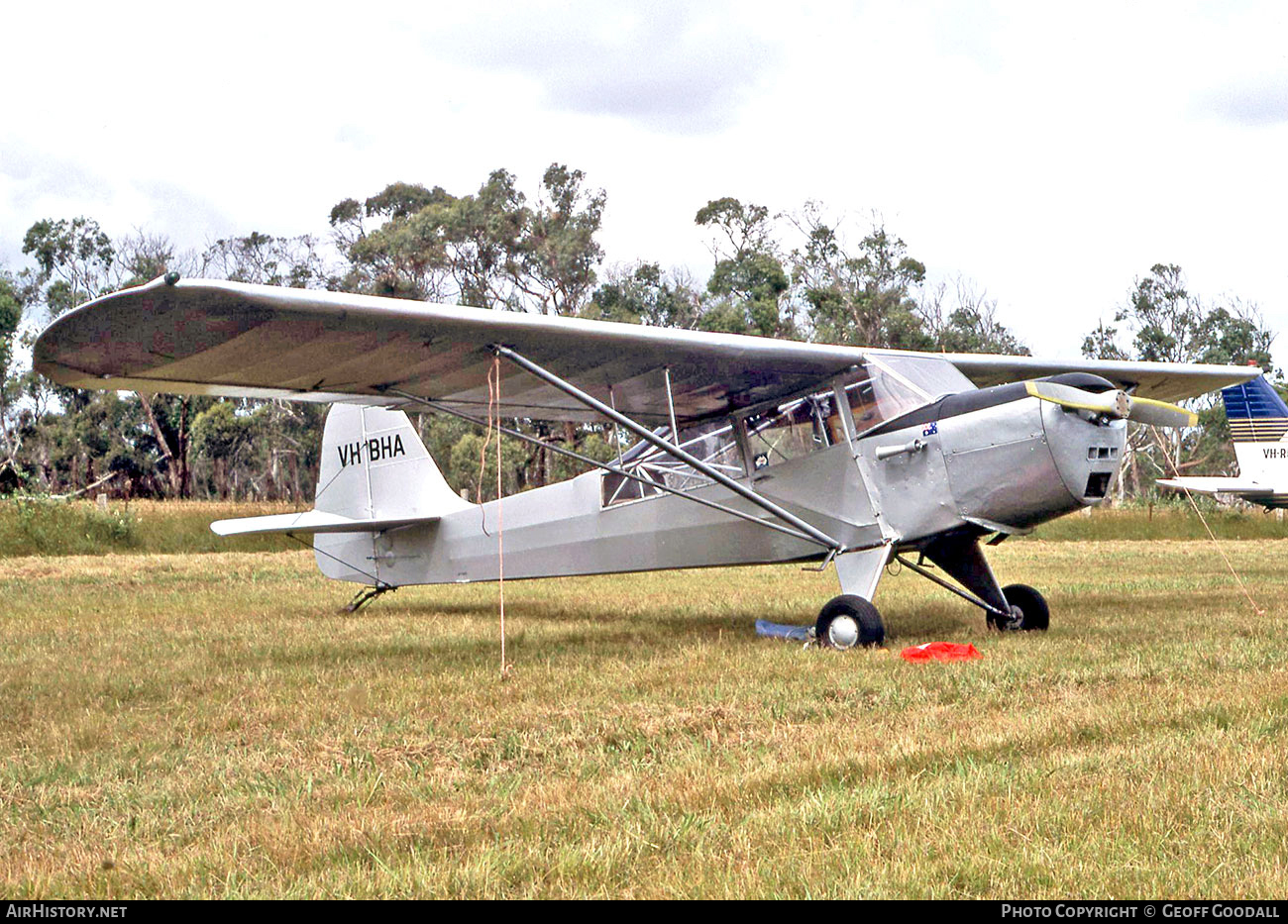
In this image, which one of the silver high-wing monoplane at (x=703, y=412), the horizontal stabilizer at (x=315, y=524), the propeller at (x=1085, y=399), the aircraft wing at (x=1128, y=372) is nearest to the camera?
the silver high-wing monoplane at (x=703, y=412)

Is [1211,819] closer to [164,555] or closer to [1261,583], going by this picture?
[1261,583]

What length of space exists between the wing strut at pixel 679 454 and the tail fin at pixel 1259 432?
13772 mm

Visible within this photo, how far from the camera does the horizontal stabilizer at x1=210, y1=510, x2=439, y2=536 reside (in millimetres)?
11445

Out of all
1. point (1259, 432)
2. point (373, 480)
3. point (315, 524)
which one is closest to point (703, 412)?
point (373, 480)

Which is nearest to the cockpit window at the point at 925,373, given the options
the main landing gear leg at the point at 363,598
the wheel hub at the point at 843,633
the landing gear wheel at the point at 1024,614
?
the landing gear wheel at the point at 1024,614

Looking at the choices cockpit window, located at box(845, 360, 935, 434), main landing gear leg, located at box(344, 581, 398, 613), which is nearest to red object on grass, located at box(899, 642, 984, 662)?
cockpit window, located at box(845, 360, 935, 434)

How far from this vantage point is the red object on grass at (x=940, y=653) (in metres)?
7.50

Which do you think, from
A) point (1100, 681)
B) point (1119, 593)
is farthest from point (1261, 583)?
point (1100, 681)

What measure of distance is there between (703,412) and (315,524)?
442 centimetres

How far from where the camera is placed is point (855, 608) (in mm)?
8367

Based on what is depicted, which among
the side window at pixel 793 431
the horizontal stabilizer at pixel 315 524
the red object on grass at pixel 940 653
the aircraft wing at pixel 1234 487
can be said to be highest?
the side window at pixel 793 431

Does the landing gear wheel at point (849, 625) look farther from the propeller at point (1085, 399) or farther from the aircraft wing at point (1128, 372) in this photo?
the aircraft wing at point (1128, 372)

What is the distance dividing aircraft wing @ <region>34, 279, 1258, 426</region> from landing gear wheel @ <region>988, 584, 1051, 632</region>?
2.09 m

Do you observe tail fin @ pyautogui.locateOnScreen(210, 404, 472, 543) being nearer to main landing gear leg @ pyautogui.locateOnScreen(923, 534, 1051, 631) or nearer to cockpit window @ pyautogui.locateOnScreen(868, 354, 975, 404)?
cockpit window @ pyautogui.locateOnScreen(868, 354, 975, 404)
